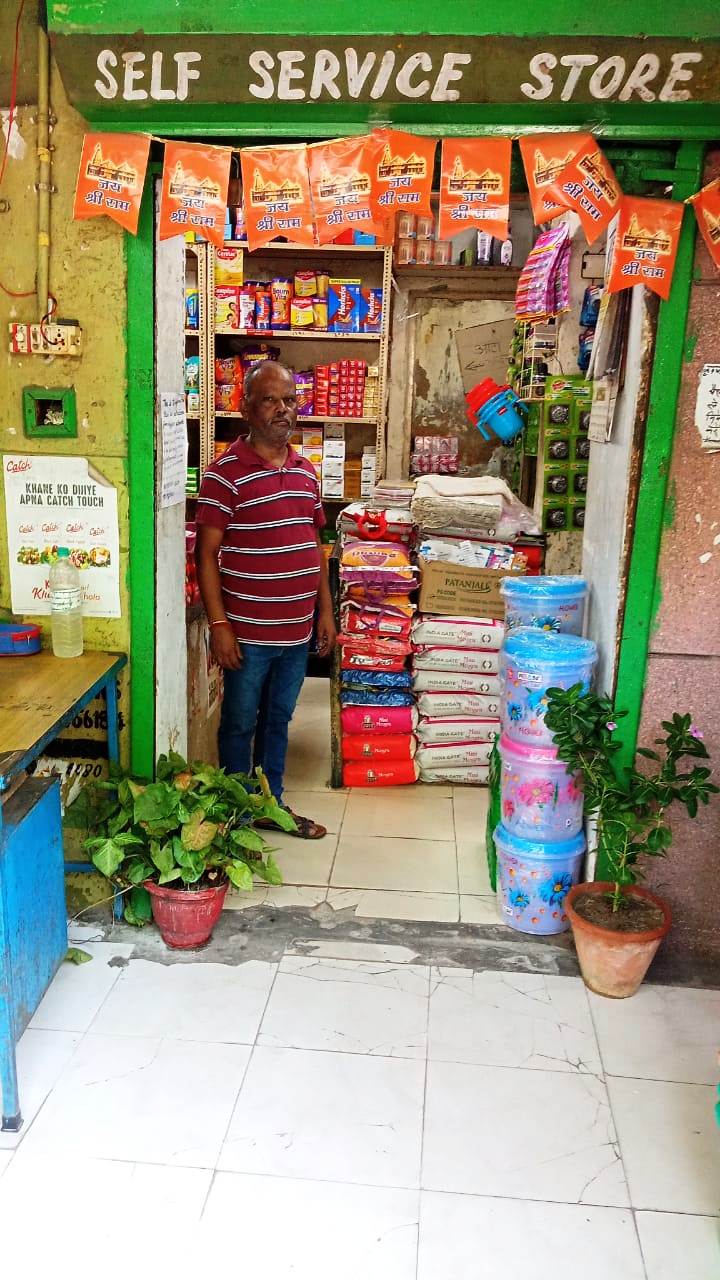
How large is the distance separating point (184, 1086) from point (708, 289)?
2555 millimetres

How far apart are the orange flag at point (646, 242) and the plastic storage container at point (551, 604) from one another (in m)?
1.02

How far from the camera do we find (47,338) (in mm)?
2959

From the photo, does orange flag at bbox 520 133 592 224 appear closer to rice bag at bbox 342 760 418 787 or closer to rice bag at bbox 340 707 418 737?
rice bag at bbox 340 707 418 737

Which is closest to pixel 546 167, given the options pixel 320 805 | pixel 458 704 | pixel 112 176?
pixel 112 176

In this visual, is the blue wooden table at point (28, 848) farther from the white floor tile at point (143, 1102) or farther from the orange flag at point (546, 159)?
the orange flag at point (546, 159)

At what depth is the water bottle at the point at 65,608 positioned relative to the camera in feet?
9.95

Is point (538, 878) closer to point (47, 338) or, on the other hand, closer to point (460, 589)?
point (460, 589)

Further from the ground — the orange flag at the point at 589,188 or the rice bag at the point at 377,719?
the orange flag at the point at 589,188

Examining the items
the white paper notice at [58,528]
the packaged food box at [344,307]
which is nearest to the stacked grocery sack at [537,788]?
the white paper notice at [58,528]

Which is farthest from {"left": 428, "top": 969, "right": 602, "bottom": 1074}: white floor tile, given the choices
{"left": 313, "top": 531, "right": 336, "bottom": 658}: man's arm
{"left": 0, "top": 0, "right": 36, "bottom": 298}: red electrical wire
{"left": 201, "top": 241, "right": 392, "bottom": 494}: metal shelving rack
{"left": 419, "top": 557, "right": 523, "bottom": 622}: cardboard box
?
{"left": 201, "top": 241, "right": 392, "bottom": 494}: metal shelving rack

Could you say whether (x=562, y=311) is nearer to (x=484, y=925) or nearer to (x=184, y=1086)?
(x=484, y=925)

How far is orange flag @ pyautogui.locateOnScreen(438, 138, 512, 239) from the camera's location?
2.61m

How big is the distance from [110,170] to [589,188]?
51.8 inches

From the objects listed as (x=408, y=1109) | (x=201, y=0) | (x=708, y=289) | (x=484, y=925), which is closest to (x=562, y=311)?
(x=708, y=289)
